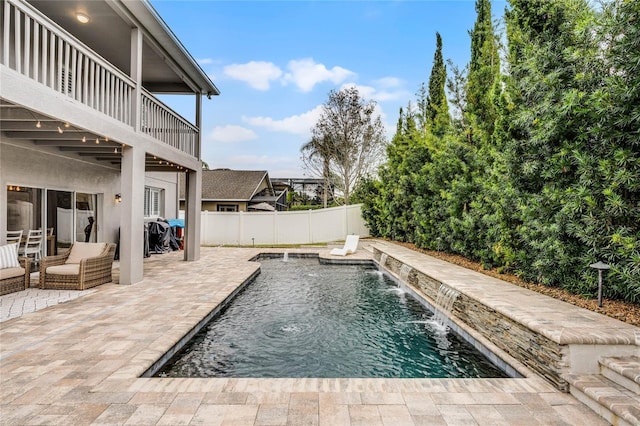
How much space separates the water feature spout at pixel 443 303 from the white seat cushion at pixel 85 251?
23.0 feet

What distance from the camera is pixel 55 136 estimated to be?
7164 millimetres

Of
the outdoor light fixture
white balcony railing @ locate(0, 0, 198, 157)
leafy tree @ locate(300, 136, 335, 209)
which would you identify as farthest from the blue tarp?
the outdoor light fixture

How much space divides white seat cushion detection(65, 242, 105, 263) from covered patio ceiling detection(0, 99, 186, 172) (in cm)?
224

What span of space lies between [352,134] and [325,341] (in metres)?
21.4

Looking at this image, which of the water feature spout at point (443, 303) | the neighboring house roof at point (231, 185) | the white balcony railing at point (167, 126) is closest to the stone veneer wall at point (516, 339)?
A: the water feature spout at point (443, 303)

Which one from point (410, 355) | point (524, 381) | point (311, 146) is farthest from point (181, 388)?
point (311, 146)

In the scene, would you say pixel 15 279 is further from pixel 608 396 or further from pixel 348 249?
pixel 348 249

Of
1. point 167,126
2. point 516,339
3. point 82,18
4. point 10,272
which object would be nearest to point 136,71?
point 82,18

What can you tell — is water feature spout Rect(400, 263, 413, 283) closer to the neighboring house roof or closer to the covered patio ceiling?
the covered patio ceiling

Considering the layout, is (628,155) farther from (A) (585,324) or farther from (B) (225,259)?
(B) (225,259)

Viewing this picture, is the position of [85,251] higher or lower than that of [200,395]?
higher

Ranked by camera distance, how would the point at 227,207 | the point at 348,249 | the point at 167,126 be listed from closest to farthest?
the point at 167,126 < the point at 348,249 < the point at 227,207

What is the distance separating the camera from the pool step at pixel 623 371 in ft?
9.61

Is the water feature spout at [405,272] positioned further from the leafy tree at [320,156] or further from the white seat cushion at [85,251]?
the leafy tree at [320,156]
